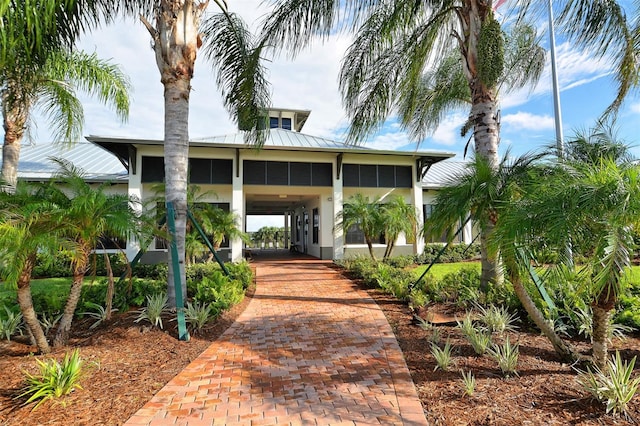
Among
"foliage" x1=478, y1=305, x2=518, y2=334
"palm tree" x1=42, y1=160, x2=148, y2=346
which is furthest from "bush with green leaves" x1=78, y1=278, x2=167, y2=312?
"foliage" x1=478, y1=305, x2=518, y2=334

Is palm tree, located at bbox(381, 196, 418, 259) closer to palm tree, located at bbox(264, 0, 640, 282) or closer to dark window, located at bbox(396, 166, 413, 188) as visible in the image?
dark window, located at bbox(396, 166, 413, 188)

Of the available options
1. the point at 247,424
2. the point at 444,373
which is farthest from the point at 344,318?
the point at 247,424

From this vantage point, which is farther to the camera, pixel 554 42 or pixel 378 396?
pixel 554 42

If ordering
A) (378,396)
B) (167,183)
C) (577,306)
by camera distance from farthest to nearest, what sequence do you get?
1. (167,183)
2. (577,306)
3. (378,396)

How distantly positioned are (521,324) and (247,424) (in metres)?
4.78

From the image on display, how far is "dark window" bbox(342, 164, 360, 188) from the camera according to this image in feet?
54.5

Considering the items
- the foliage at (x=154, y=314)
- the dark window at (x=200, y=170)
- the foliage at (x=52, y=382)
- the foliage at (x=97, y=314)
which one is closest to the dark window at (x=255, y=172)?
the dark window at (x=200, y=170)

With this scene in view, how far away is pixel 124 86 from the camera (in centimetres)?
1051

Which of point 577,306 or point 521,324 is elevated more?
point 577,306

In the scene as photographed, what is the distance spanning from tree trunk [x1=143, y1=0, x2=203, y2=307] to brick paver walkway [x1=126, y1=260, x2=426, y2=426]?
213 centimetres

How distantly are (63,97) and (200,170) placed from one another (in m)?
6.07

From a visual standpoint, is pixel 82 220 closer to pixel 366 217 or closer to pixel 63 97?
pixel 63 97

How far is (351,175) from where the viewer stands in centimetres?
1667

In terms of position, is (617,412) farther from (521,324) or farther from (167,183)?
(167,183)
